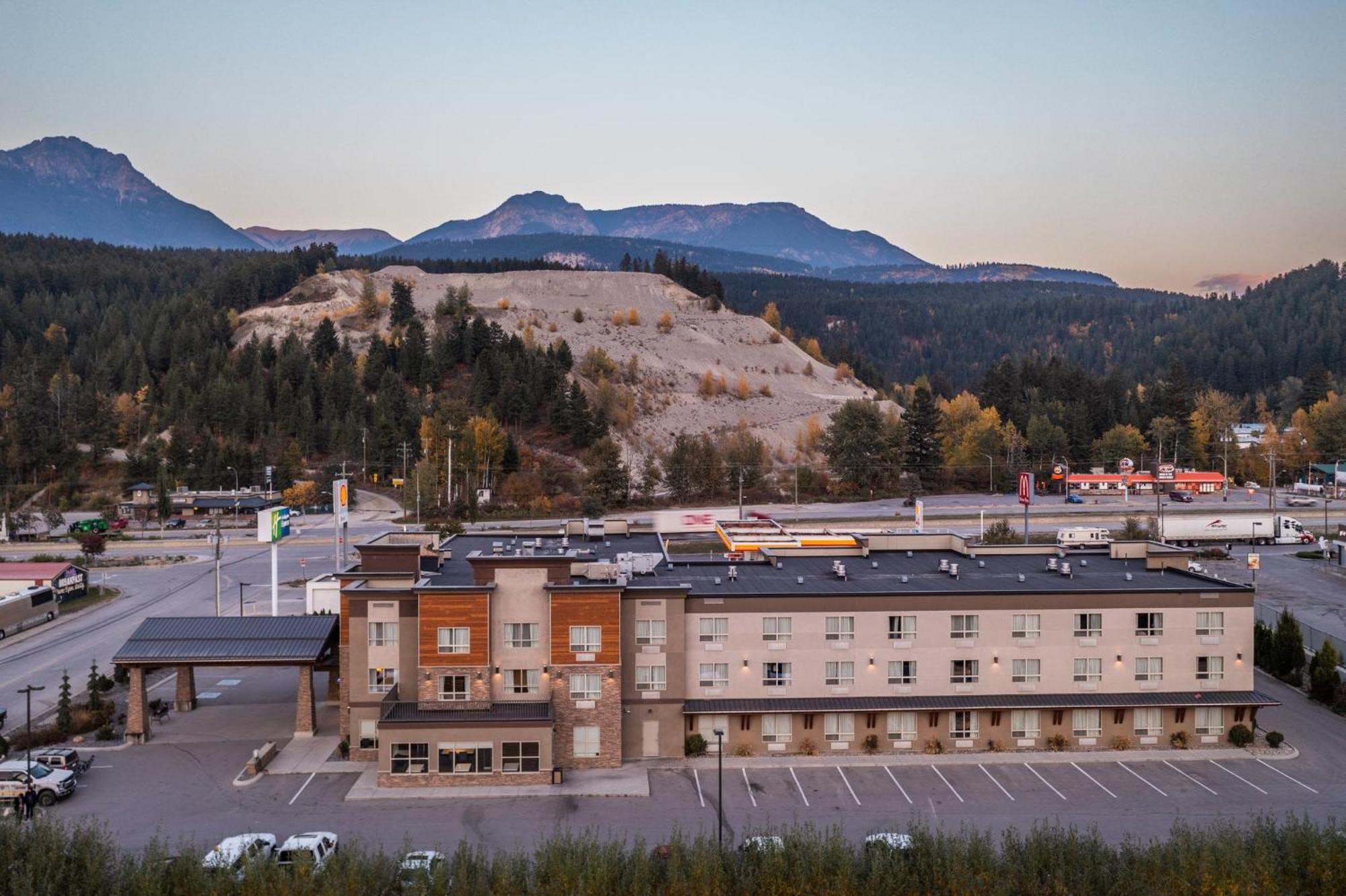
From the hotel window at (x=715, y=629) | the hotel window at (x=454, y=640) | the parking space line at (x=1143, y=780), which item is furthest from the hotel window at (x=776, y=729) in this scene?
the parking space line at (x=1143, y=780)

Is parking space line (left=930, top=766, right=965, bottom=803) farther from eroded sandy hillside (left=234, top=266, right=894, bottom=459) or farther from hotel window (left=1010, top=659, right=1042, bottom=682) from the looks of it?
eroded sandy hillside (left=234, top=266, right=894, bottom=459)

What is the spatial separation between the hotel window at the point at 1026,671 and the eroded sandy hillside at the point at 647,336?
304 ft

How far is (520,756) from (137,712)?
15.7m

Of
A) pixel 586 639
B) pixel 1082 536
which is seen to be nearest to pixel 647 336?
pixel 1082 536

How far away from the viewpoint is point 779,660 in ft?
119

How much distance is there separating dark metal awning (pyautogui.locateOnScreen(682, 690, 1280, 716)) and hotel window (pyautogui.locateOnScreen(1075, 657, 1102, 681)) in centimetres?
62

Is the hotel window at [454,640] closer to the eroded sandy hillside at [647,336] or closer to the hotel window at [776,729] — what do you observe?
the hotel window at [776,729]

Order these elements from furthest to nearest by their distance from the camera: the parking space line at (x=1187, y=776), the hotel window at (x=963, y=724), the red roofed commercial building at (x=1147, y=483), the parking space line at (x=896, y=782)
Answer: the red roofed commercial building at (x=1147, y=483), the hotel window at (x=963, y=724), the parking space line at (x=1187, y=776), the parking space line at (x=896, y=782)

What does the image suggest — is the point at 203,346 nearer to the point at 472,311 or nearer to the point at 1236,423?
the point at 472,311

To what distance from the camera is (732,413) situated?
14825cm

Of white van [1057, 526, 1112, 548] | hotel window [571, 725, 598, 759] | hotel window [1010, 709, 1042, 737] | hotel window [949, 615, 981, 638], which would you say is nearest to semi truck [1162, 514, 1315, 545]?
white van [1057, 526, 1112, 548]

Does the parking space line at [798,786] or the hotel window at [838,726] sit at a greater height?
the hotel window at [838,726]

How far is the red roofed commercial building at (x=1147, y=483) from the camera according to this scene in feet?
394

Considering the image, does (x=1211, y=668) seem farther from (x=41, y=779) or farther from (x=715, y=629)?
(x=41, y=779)
